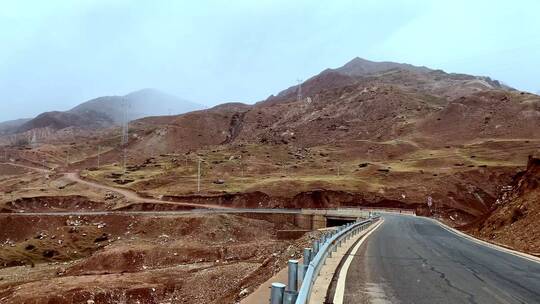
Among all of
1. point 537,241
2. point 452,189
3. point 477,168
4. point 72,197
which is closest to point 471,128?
point 477,168

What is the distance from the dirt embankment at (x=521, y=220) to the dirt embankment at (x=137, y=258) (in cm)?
1024

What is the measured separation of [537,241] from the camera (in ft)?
70.8

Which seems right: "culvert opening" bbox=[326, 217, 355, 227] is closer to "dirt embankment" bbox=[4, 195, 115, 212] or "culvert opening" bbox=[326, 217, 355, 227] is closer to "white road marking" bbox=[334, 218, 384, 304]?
"dirt embankment" bbox=[4, 195, 115, 212]

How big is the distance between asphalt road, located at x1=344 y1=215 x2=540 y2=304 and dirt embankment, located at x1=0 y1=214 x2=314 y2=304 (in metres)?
4.30

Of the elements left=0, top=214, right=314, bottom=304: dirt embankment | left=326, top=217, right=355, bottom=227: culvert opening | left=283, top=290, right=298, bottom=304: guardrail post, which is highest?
left=283, top=290, right=298, bottom=304: guardrail post

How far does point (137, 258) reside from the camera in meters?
42.6

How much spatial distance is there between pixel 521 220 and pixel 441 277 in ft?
52.4

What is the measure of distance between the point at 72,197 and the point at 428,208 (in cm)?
6515

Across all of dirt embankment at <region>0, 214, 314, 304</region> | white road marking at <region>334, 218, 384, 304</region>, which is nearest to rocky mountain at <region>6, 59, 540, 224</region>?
dirt embankment at <region>0, 214, 314, 304</region>

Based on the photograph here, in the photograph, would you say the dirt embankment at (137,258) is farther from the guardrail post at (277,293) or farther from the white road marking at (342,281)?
the guardrail post at (277,293)

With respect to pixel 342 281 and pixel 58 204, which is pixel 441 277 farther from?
pixel 58 204

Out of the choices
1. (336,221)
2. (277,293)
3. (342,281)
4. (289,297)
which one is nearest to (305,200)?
(336,221)

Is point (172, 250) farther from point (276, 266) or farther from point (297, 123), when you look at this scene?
point (297, 123)

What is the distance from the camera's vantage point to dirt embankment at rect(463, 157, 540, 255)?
22.8m
